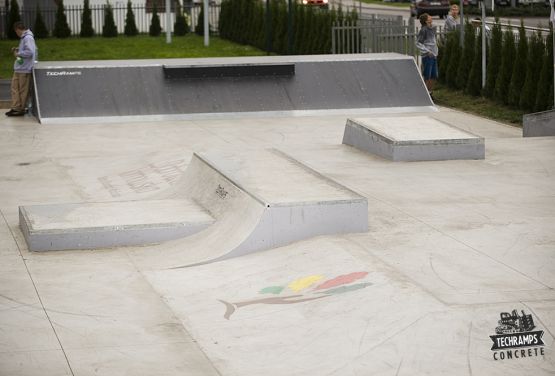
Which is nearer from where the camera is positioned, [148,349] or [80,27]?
[148,349]

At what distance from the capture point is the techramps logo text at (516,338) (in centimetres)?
789

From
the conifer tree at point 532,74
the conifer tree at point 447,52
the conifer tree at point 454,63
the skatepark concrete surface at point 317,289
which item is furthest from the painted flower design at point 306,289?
the conifer tree at point 447,52

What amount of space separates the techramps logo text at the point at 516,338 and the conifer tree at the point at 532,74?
1282 centimetres

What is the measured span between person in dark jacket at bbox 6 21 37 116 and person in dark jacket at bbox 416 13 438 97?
781cm

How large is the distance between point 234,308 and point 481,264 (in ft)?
7.94

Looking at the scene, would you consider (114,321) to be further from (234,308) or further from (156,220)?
(156,220)

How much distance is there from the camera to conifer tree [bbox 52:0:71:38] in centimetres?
3959

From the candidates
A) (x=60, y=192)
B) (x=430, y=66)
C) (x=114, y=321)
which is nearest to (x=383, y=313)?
(x=114, y=321)

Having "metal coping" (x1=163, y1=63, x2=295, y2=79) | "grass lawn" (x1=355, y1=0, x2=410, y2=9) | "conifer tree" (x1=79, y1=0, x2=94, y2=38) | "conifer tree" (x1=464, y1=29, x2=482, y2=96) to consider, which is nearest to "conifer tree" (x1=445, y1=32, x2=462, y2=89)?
"conifer tree" (x1=464, y1=29, x2=482, y2=96)

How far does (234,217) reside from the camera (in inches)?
455

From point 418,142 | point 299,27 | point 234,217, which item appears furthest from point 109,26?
point 234,217

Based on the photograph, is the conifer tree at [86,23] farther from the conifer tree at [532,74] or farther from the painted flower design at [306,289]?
the painted flower design at [306,289]

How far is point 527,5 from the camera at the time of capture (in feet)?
166

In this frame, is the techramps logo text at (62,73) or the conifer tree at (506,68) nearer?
the techramps logo text at (62,73)
